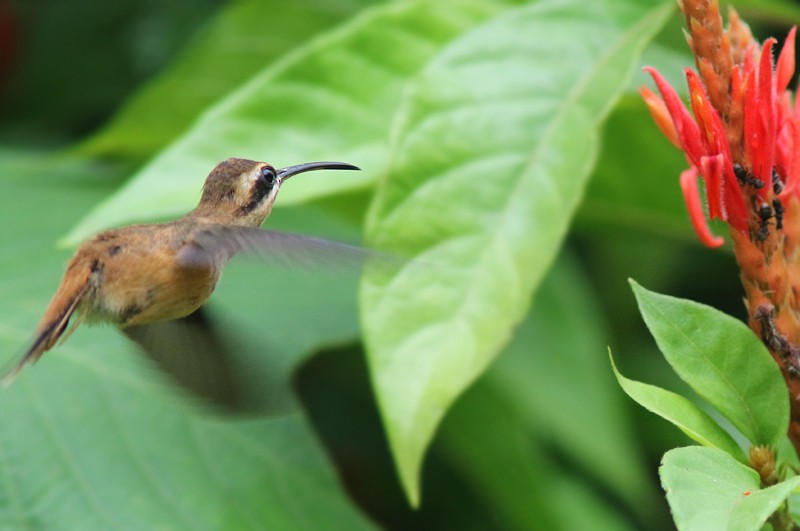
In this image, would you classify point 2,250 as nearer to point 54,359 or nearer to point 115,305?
point 54,359

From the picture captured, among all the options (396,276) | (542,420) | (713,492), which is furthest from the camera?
(542,420)

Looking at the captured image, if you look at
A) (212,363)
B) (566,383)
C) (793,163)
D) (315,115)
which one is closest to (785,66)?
(793,163)

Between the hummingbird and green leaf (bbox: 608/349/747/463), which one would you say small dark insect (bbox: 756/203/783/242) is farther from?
the hummingbird

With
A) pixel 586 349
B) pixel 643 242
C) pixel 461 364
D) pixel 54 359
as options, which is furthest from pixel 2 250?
pixel 643 242

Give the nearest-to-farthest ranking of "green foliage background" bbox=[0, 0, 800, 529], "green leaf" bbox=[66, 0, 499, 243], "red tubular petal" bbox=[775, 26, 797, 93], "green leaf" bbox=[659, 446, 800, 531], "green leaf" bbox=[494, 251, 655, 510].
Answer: "green leaf" bbox=[659, 446, 800, 531] → "red tubular petal" bbox=[775, 26, 797, 93] → "green foliage background" bbox=[0, 0, 800, 529] → "green leaf" bbox=[66, 0, 499, 243] → "green leaf" bbox=[494, 251, 655, 510]

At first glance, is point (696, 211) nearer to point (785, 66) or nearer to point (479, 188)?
point (785, 66)

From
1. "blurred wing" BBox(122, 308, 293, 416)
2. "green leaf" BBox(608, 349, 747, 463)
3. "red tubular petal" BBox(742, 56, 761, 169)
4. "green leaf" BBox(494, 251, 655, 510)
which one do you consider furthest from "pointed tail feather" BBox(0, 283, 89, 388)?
"green leaf" BBox(494, 251, 655, 510)
